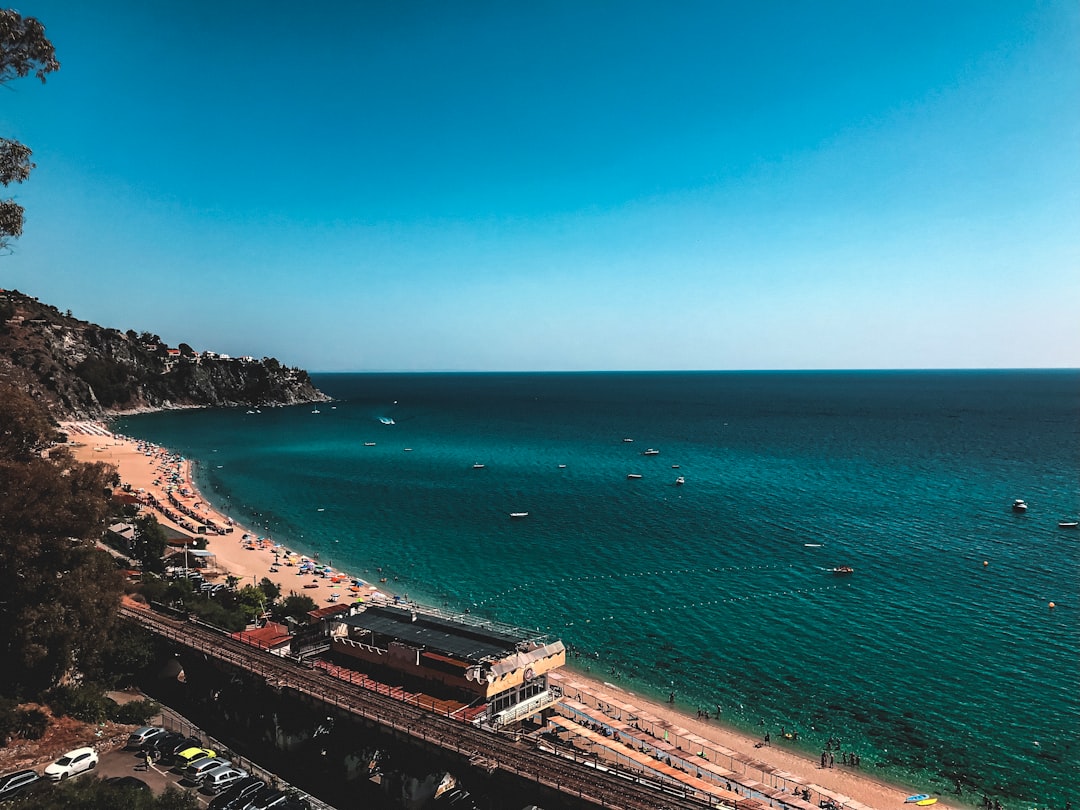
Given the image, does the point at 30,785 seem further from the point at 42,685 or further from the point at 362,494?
the point at 362,494

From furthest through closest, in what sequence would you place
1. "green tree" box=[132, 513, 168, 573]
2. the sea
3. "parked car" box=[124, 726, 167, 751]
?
1. "green tree" box=[132, 513, 168, 573]
2. the sea
3. "parked car" box=[124, 726, 167, 751]

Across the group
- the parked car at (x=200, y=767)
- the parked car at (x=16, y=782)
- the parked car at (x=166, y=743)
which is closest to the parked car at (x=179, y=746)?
the parked car at (x=166, y=743)

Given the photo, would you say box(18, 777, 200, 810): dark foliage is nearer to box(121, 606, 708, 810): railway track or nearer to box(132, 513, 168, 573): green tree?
box(121, 606, 708, 810): railway track

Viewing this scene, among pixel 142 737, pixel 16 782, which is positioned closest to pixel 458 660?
pixel 142 737

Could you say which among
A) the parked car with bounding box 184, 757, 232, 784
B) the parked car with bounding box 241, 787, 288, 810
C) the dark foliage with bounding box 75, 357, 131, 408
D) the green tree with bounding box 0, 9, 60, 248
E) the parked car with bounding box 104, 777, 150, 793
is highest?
the green tree with bounding box 0, 9, 60, 248

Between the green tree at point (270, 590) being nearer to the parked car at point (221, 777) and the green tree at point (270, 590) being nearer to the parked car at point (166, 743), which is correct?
the parked car at point (166, 743)

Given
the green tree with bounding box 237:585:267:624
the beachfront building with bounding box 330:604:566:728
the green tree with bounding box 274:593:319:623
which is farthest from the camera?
the green tree with bounding box 274:593:319:623

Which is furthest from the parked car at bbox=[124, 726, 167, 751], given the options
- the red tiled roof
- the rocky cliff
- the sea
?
the rocky cliff
